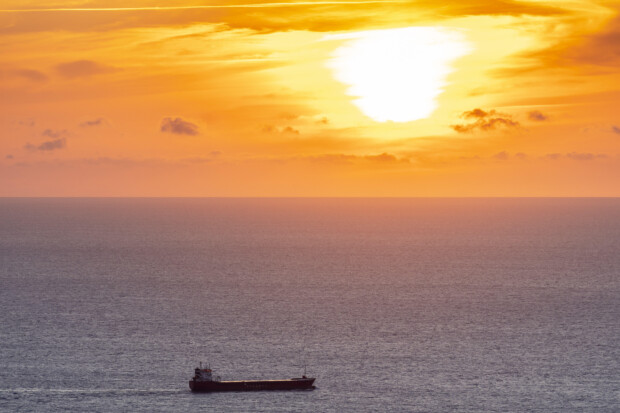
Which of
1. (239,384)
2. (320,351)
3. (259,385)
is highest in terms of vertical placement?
(320,351)

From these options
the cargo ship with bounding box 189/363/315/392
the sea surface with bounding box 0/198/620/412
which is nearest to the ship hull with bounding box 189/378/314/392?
the cargo ship with bounding box 189/363/315/392


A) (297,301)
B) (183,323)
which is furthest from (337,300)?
(183,323)

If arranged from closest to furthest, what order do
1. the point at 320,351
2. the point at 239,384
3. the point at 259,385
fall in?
the point at 259,385 → the point at 239,384 → the point at 320,351

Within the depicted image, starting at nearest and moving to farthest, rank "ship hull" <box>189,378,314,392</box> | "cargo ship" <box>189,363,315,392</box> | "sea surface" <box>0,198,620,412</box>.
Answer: "sea surface" <box>0,198,620,412</box>
"cargo ship" <box>189,363,315,392</box>
"ship hull" <box>189,378,314,392</box>

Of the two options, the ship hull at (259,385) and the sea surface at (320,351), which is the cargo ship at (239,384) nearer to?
the ship hull at (259,385)

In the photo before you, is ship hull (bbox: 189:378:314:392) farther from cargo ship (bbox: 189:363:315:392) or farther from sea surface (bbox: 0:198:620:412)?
sea surface (bbox: 0:198:620:412)

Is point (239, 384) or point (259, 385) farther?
point (239, 384)

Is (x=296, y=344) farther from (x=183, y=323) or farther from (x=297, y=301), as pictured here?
(x=297, y=301)

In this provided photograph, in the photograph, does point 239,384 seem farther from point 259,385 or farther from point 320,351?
point 320,351

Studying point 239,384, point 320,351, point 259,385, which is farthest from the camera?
point 320,351

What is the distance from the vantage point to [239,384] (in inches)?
4523

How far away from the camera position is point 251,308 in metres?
174

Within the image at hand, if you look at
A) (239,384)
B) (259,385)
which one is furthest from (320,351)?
(239,384)

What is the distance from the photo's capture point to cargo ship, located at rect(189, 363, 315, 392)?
112688 millimetres
